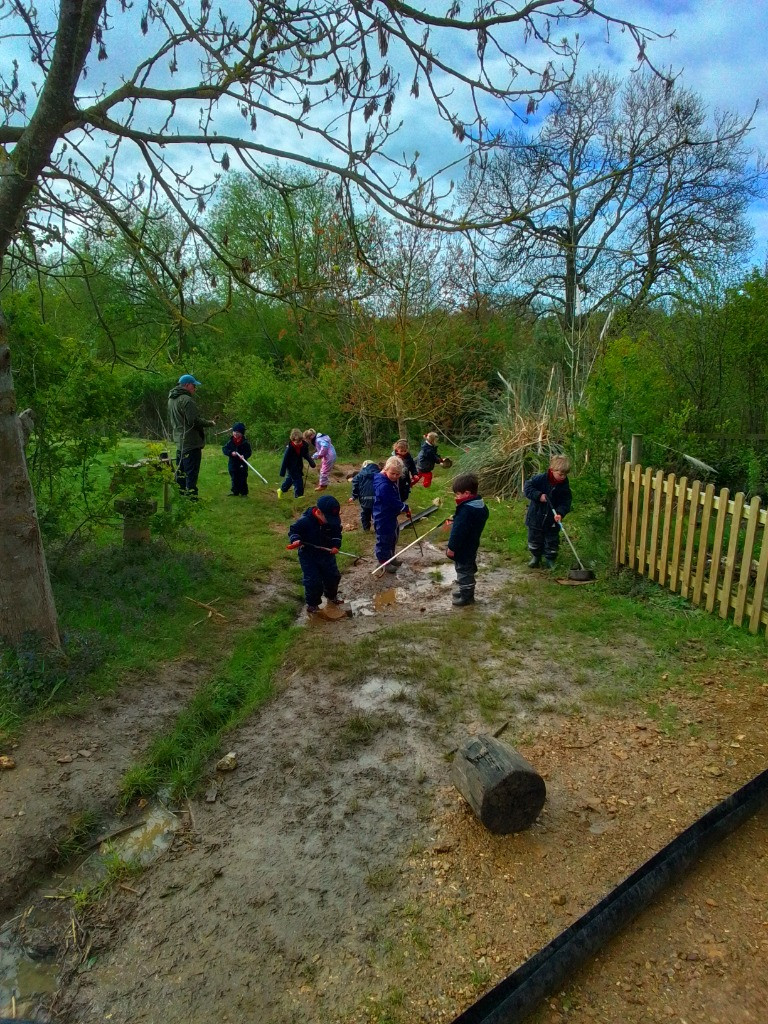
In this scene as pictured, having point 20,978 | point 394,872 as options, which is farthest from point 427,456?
point 20,978

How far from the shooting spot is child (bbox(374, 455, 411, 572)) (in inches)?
313

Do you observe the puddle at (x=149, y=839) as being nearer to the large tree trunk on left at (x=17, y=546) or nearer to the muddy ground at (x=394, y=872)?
the muddy ground at (x=394, y=872)

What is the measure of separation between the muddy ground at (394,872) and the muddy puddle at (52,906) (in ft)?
0.27

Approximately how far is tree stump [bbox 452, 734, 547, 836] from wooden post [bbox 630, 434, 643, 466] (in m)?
4.76

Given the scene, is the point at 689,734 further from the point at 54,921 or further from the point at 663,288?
the point at 663,288

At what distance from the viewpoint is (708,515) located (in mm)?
5891

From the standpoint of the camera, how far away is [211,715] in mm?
4848

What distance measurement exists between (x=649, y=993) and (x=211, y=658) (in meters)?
4.35

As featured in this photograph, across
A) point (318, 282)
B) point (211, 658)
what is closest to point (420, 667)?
point (211, 658)

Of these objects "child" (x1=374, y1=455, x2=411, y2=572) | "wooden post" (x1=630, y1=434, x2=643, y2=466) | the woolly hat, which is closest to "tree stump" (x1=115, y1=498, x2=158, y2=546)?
the woolly hat

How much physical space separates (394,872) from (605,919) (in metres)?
1.05

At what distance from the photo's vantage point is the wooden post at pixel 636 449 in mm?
7156

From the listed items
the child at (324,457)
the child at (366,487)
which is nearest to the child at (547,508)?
the child at (366,487)

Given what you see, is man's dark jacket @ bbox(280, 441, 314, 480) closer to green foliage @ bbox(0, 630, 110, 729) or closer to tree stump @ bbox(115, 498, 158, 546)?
tree stump @ bbox(115, 498, 158, 546)
